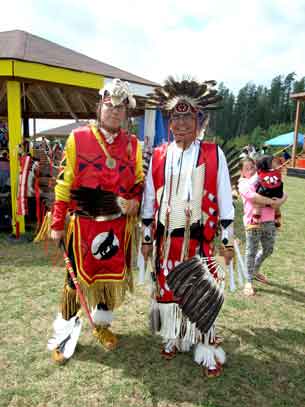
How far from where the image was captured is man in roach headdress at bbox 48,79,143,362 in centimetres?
233

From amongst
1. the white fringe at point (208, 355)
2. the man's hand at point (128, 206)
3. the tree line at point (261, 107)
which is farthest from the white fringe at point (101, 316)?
the tree line at point (261, 107)

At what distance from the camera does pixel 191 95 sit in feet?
7.49

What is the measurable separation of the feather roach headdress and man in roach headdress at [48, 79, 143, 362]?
30 centimetres

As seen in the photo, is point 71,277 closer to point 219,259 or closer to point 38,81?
point 219,259

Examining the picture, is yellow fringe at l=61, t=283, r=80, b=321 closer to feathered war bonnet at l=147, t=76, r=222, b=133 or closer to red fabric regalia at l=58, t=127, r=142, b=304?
red fabric regalia at l=58, t=127, r=142, b=304

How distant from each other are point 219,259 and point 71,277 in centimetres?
104

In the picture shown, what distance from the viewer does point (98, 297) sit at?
2580mm

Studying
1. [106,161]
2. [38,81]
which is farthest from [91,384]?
[38,81]

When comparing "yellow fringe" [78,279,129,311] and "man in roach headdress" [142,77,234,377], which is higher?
"man in roach headdress" [142,77,234,377]

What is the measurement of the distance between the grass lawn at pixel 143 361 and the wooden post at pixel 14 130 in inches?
70.9

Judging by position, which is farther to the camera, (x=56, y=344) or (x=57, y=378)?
(x=56, y=344)

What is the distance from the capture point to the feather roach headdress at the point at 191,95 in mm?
2266

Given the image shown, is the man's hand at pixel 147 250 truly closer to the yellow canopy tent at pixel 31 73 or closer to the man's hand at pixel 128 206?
the man's hand at pixel 128 206

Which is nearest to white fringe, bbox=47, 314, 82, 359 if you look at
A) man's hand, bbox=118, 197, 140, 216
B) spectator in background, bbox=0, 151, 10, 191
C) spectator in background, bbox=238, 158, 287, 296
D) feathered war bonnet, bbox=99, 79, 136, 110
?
man's hand, bbox=118, 197, 140, 216
